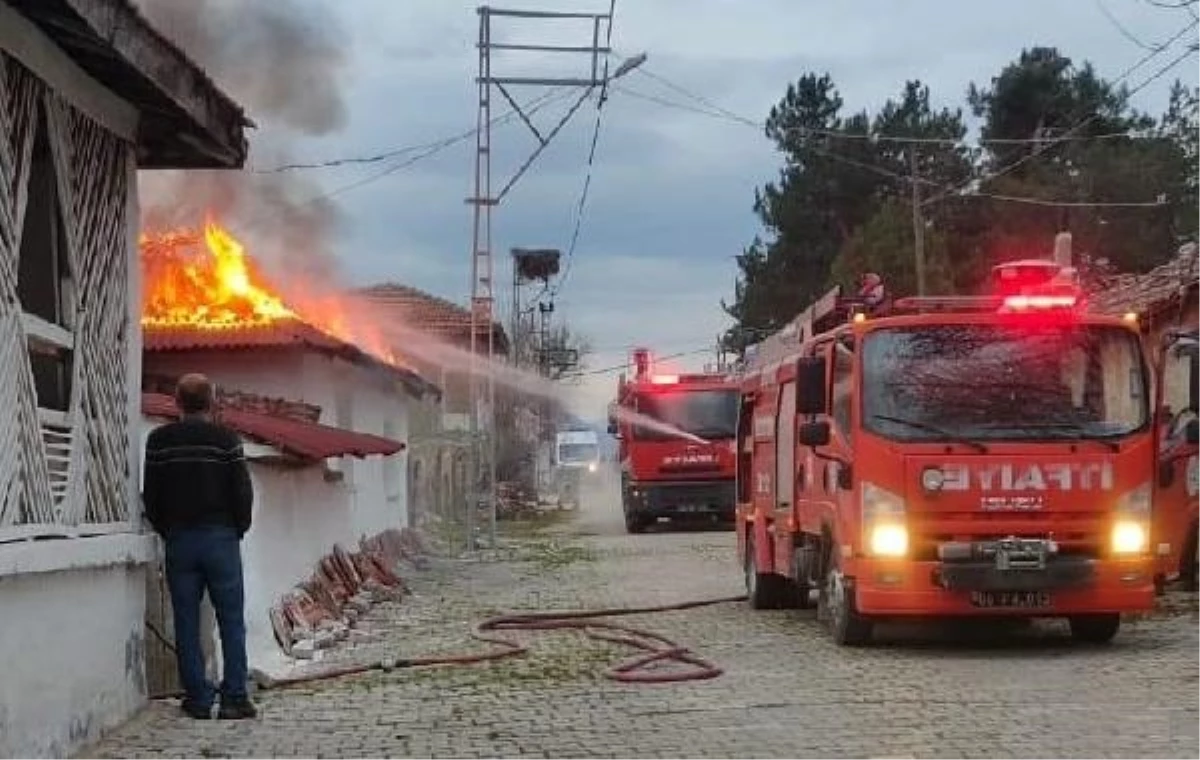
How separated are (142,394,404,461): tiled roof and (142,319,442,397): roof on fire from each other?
8.25 feet

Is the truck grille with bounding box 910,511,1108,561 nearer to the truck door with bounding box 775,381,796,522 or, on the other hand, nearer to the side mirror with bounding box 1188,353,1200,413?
the side mirror with bounding box 1188,353,1200,413

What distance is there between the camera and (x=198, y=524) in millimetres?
8508

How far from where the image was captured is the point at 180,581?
8.52 m

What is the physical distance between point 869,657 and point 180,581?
16.3 ft

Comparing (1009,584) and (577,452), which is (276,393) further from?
(577,452)

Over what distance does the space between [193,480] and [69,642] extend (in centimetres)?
137

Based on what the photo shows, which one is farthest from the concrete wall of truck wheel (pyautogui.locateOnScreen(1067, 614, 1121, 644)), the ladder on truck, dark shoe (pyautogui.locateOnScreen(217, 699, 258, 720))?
truck wheel (pyautogui.locateOnScreen(1067, 614, 1121, 644))

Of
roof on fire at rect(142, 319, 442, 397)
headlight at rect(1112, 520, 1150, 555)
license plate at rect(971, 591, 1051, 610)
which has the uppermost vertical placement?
roof on fire at rect(142, 319, 442, 397)

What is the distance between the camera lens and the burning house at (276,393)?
12.5 m

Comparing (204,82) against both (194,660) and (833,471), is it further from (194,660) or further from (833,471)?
(833,471)

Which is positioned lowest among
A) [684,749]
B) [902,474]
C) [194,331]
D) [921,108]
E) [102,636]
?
[684,749]

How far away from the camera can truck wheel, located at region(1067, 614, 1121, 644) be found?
1147 cm

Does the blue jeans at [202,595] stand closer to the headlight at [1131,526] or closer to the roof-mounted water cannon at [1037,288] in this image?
the roof-mounted water cannon at [1037,288]

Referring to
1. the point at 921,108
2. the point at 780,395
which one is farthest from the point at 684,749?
the point at 921,108
